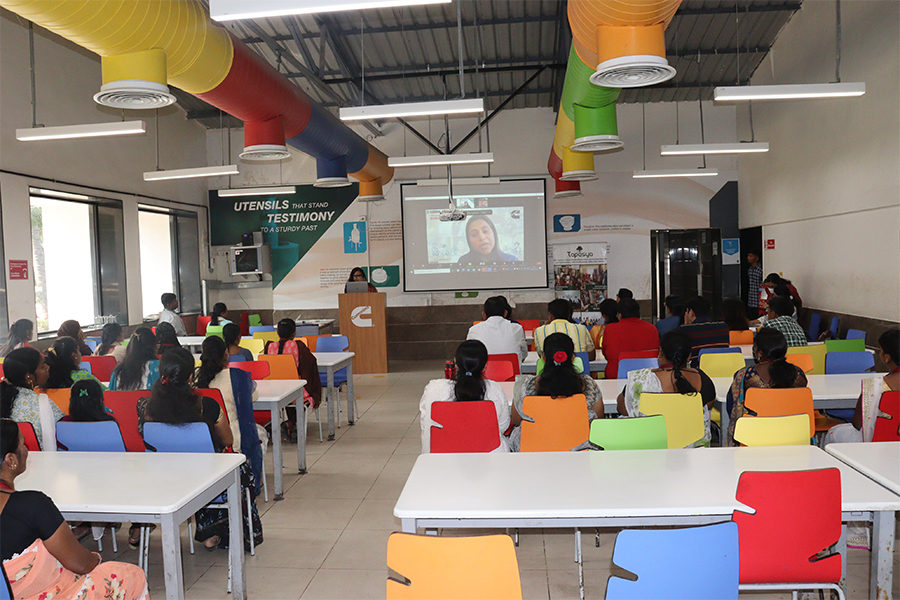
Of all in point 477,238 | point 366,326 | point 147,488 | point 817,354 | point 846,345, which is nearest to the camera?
point 147,488

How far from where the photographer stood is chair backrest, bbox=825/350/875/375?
5203 millimetres

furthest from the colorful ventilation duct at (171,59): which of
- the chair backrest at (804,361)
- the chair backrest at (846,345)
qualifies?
the chair backrest at (846,345)

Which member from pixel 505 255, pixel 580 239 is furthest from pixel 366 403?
pixel 580 239

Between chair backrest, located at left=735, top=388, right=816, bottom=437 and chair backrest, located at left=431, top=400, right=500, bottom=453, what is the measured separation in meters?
1.45

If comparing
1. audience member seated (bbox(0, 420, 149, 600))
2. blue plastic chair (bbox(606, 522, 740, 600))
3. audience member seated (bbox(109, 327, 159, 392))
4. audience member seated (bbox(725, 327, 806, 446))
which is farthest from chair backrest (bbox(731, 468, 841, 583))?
audience member seated (bbox(109, 327, 159, 392))

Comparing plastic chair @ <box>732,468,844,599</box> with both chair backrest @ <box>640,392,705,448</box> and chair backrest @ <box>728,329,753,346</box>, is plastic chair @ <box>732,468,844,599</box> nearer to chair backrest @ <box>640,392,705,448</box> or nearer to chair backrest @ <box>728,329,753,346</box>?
chair backrest @ <box>640,392,705,448</box>

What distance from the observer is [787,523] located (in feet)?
7.47

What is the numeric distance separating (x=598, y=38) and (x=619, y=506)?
2.58 metres

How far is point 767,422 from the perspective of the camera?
3.04 metres

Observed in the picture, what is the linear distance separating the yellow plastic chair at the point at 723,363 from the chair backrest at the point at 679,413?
1.70 metres

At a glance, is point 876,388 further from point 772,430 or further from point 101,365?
point 101,365

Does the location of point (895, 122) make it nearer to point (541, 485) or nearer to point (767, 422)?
point (767, 422)

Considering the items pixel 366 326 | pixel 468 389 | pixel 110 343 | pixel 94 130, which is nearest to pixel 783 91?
pixel 468 389

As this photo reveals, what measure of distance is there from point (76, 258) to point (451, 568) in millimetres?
8942
